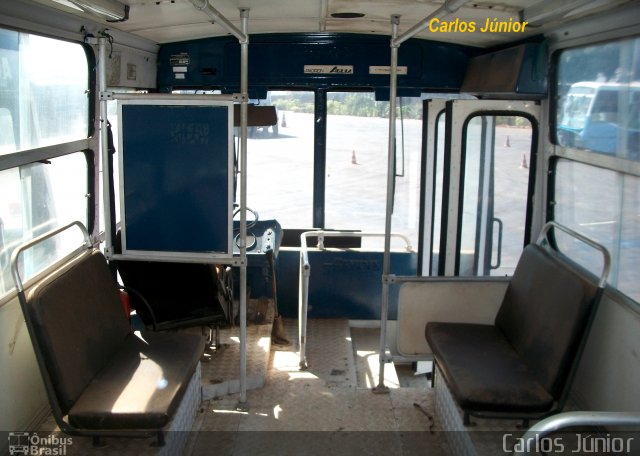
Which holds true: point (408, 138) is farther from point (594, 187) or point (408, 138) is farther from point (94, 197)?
point (94, 197)

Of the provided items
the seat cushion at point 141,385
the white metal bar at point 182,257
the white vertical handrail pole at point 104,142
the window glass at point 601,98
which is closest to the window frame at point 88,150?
the white vertical handrail pole at point 104,142

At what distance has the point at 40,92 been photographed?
3504 millimetres

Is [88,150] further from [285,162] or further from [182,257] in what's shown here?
[285,162]

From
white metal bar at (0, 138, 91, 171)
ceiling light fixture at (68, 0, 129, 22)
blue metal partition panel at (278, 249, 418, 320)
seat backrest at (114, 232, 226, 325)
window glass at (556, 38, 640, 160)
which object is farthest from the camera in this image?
blue metal partition panel at (278, 249, 418, 320)

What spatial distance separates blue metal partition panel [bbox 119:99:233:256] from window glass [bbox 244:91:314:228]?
6.87 feet

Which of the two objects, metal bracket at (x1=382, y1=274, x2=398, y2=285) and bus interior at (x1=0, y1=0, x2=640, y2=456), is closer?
bus interior at (x1=0, y1=0, x2=640, y2=456)

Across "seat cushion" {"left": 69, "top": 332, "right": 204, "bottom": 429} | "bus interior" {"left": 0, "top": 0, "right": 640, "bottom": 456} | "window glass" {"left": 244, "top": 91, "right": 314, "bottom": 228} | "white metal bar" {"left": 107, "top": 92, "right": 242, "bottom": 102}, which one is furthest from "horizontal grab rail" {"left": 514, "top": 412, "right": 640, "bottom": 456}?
"window glass" {"left": 244, "top": 91, "right": 314, "bottom": 228}

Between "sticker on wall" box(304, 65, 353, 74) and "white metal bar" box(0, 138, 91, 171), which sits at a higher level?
"sticker on wall" box(304, 65, 353, 74)

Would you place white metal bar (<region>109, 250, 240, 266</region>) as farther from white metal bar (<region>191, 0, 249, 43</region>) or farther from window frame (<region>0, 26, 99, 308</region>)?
white metal bar (<region>191, 0, 249, 43</region>)

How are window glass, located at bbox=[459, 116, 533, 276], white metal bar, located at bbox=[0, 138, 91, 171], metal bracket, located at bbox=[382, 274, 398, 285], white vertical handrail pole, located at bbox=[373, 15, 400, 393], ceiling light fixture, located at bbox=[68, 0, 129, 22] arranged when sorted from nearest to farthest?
white metal bar, located at bbox=[0, 138, 91, 171]
ceiling light fixture, located at bbox=[68, 0, 129, 22]
white vertical handrail pole, located at bbox=[373, 15, 400, 393]
metal bracket, located at bbox=[382, 274, 398, 285]
window glass, located at bbox=[459, 116, 533, 276]

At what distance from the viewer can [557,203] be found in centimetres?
432

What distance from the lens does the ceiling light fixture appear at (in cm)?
317

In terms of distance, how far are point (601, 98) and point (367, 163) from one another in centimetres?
276

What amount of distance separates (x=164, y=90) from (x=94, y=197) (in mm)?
1729
